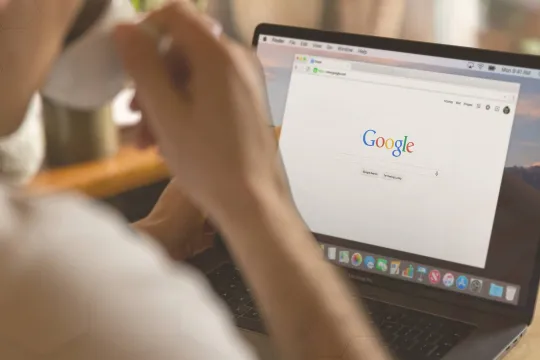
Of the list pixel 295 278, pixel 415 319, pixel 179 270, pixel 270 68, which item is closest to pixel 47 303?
pixel 179 270

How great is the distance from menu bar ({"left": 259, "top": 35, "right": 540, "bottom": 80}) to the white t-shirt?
0.64 metres

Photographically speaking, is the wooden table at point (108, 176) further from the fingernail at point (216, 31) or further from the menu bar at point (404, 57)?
the fingernail at point (216, 31)

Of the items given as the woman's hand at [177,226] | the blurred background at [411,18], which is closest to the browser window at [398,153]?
the woman's hand at [177,226]

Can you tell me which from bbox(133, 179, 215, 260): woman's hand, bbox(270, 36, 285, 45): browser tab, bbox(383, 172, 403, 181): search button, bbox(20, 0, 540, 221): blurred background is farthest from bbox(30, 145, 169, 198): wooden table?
bbox(383, 172, 403, 181): search button

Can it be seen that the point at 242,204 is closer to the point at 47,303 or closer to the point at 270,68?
the point at 47,303

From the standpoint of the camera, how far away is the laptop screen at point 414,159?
0.87 meters

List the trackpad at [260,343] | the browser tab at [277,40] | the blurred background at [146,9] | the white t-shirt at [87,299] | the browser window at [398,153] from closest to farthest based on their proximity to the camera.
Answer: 1. the white t-shirt at [87,299]
2. the trackpad at [260,343]
3. the browser window at [398,153]
4. the browser tab at [277,40]
5. the blurred background at [146,9]

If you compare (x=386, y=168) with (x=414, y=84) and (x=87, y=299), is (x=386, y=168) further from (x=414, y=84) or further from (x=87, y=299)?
(x=87, y=299)

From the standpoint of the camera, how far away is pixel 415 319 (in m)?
0.86

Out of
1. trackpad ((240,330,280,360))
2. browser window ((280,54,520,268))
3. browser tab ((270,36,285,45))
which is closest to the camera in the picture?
trackpad ((240,330,280,360))

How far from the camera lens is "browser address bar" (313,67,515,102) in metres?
0.88

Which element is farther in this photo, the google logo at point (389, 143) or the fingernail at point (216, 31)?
the google logo at point (389, 143)

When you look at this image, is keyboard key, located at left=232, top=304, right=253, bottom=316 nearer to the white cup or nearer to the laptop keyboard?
the laptop keyboard

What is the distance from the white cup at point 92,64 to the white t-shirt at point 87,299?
23 centimetres
